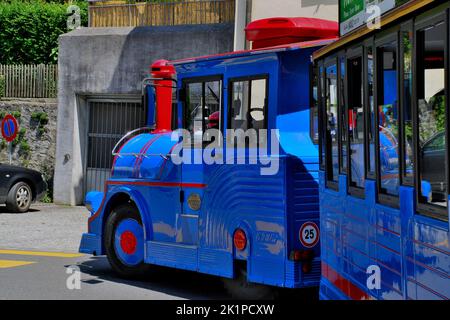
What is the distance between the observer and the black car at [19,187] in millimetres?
19484

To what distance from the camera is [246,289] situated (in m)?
8.55

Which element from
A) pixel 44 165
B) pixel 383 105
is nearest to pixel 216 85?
pixel 383 105

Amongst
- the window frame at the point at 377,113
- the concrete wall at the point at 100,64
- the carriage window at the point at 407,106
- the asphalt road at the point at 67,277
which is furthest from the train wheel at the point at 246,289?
the concrete wall at the point at 100,64

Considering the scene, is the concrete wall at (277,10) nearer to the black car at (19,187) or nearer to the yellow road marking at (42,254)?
the black car at (19,187)

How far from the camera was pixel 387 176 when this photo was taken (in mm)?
5383

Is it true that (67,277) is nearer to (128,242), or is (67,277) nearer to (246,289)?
(128,242)

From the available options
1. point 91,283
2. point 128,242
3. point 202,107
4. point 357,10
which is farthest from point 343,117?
point 91,283

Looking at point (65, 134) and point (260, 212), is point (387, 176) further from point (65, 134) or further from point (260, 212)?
point (65, 134)

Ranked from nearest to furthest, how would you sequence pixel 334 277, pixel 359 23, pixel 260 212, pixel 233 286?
pixel 359 23, pixel 334 277, pixel 260 212, pixel 233 286

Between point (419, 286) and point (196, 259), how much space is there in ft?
15.0

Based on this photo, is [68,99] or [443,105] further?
[68,99]

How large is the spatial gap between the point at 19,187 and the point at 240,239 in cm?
1240

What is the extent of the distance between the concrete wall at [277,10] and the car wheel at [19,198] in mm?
5927

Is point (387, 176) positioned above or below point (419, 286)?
above
